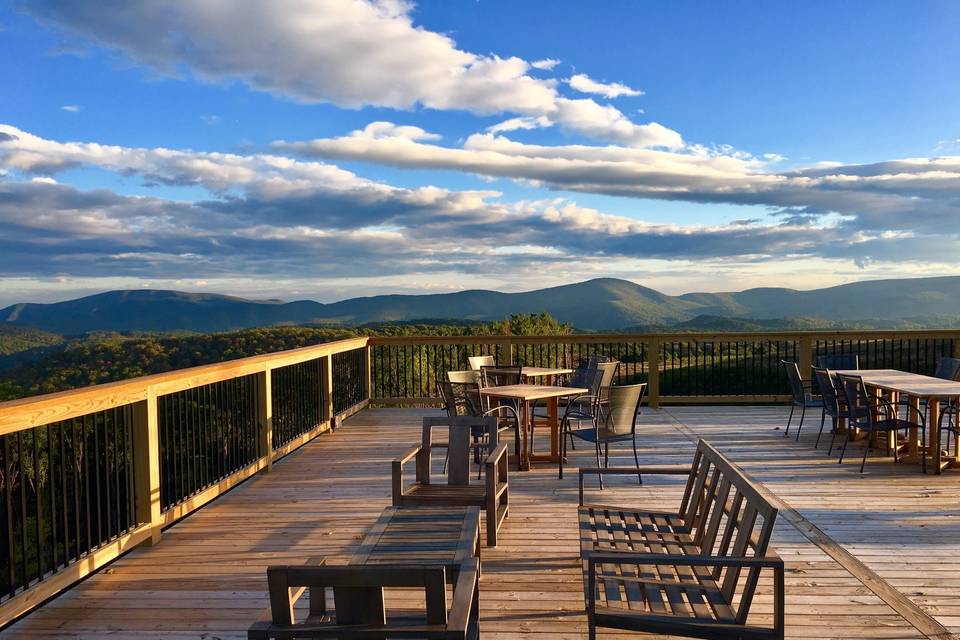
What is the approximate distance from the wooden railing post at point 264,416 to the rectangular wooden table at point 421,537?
2.98m

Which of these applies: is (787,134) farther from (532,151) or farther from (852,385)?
(852,385)

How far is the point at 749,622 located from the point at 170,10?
30.8 ft

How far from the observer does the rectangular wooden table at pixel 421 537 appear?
274 centimetres

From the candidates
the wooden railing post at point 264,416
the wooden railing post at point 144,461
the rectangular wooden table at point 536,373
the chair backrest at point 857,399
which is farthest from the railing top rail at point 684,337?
the wooden railing post at point 144,461

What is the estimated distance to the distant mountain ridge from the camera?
2018 inches

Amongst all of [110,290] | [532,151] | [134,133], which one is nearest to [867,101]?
[532,151]

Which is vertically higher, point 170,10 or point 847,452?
point 170,10

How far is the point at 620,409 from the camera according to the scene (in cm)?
568

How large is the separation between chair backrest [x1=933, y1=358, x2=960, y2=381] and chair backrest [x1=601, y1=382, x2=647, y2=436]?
4223mm

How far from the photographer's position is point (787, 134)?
15.1 metres

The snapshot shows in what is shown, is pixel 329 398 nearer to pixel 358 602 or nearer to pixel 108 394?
pixel 108 394

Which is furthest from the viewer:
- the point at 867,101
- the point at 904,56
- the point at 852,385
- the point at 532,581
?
the point at 867,101

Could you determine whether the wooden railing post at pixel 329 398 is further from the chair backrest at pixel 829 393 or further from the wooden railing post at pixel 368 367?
the chair backrest at pixel 829 393

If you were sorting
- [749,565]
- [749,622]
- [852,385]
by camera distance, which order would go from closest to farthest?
1. [749,565]
2. [749,622]
3. [852,385]
